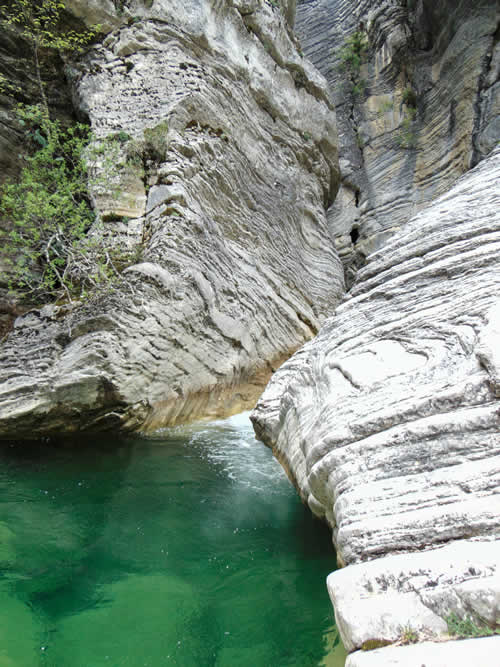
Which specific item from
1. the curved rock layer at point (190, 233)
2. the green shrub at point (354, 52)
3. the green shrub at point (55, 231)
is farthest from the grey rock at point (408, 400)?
the green shrub at point (354, 52)

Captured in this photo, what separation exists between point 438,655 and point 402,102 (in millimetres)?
16940

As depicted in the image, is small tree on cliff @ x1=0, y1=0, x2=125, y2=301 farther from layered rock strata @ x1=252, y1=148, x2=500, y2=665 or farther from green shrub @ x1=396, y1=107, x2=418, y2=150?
green shrub @ x1=396, y1=107, x2=418, y2=150

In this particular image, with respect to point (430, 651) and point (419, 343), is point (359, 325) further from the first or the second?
point (430, 651)

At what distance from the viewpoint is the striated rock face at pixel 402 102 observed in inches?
445

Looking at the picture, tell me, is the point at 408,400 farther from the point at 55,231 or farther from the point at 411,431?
the point at 55,231

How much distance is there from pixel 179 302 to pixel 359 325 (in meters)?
3.40

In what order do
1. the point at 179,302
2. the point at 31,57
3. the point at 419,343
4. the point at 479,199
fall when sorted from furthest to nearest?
1. the point at 31,57
2. the point at 179,302
3. the point at 479,199
4. the point at 419,343

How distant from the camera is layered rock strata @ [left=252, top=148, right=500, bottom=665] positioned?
1.83m

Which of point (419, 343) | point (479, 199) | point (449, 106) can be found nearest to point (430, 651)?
point (419, 343)

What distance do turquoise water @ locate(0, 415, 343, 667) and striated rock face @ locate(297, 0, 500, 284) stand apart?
10.8m

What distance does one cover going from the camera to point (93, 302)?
19.7 feet

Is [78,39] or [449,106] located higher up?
[78,39]

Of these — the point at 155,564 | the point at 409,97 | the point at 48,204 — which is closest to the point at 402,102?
the point at 409,97

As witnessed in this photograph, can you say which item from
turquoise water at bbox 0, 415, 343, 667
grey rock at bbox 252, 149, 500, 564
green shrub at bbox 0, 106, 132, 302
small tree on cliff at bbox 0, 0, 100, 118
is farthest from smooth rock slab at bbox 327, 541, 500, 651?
small tree on cliff at bbox 0, 0, 100, 118
